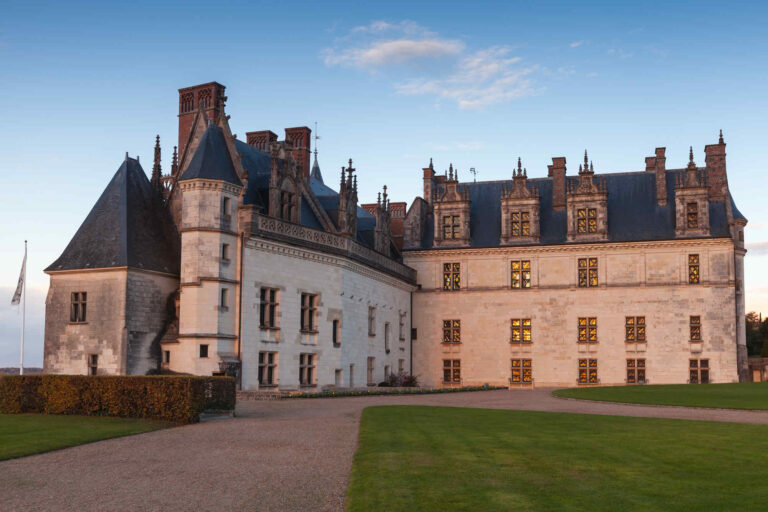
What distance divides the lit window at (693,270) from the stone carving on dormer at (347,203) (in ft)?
65.6

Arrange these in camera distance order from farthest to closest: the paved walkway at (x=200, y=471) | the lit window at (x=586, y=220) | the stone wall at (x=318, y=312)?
the lit window at (x=586, y=220) → the stone wall at (x=318, y=312) → the paved walkway at (x=200, y=471)

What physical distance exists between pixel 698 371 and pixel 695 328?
246cm

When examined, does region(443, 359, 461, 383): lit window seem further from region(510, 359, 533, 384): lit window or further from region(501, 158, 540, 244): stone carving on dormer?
region(501, 158, 540, 244): stone carving on dormer

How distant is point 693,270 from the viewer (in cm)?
4416

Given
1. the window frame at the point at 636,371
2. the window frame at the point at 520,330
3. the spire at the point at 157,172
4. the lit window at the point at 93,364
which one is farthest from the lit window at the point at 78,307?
the window frame at the point at 636,371

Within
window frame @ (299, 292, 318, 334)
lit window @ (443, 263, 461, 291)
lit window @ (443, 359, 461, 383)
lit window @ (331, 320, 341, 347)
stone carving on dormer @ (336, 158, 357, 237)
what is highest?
stone carving on dormer @ (336, 158, 357, 237)

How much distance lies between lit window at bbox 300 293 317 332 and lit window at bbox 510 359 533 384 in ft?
55.3

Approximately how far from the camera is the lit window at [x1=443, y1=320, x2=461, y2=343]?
48.0 metres

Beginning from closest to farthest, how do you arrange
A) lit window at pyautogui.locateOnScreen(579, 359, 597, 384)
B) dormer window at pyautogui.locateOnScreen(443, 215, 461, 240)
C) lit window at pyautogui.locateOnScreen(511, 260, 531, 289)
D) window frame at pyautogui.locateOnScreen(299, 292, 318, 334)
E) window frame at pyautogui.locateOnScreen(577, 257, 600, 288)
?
window frame at pyautogui.locateOnScreen(299, 292, 318, 334)
lit window at pyautogui.locateOnScreen(579, 359, 597, 384)
window frame at pyautogui.locateOnScreen(577, 257, 600, 288)
lit window at pyautogui.locateOnScreen(511, 260, 531, 289)
dormer window at pyautogui.locateOnScreen(443, 215, 461, 240)

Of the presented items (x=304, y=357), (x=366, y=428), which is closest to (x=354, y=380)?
(x=304, y=357)

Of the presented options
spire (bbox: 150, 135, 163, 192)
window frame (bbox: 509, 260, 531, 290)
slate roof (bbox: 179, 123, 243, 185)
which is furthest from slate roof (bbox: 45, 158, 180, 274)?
window frame (bbox: 509, 260, 531, 290)

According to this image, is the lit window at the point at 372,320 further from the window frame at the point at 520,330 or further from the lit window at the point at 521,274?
the lit window at the point at 521,274

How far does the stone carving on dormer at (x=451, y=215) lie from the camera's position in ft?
159

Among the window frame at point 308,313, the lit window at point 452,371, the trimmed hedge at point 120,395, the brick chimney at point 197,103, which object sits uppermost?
the brick chimney at point 197,103
